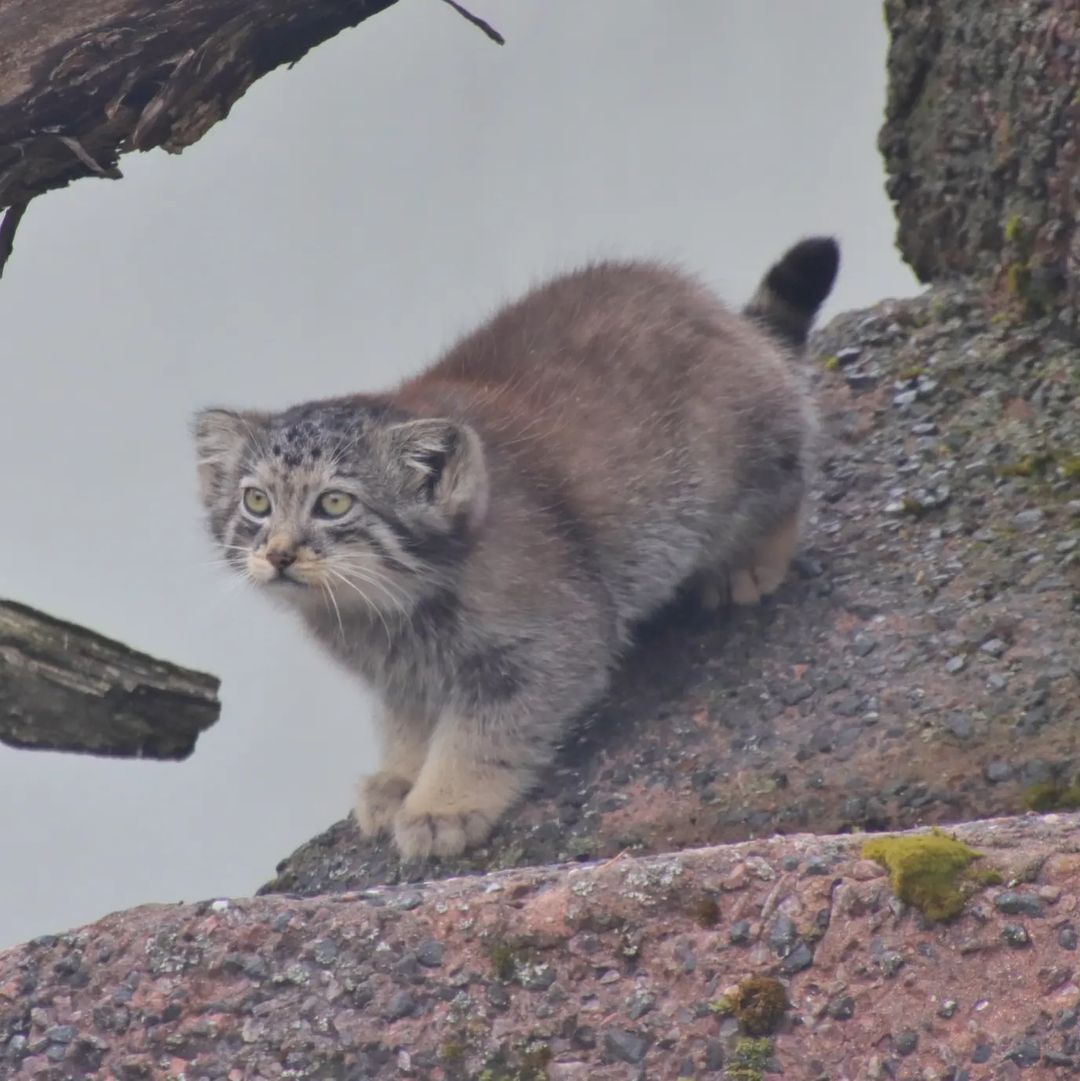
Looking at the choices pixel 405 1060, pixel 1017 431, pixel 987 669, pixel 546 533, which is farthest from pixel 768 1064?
pixel 1017 431

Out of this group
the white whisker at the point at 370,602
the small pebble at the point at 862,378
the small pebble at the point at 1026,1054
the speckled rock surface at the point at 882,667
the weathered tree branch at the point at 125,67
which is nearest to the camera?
the small pebble at the point at 1026,1054

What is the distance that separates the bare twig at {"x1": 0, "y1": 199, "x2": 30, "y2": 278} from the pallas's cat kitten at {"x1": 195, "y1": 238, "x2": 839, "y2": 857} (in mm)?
806

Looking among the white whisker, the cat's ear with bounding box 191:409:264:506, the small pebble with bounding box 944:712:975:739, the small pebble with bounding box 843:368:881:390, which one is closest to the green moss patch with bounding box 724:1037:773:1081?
the small pebble with bounding box 944:712:975:739

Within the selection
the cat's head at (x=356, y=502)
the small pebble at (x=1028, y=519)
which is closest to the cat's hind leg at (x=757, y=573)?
the small pebble at (x=1028, y=519)

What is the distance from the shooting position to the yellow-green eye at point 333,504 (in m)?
4.37

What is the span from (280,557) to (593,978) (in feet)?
5.07

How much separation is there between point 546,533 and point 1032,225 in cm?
203

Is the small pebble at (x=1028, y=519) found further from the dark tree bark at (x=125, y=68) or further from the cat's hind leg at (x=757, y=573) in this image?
the dark tree bark at (x=125, y=68)

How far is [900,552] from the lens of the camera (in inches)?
199

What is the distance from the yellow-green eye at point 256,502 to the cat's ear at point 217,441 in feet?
0.61

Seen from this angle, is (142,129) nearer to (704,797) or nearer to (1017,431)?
(704,797)

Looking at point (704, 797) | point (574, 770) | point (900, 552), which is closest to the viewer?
point (704, 797)

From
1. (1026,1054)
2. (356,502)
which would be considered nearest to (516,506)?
(356,502)

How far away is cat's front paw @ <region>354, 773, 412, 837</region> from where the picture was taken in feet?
15.5
